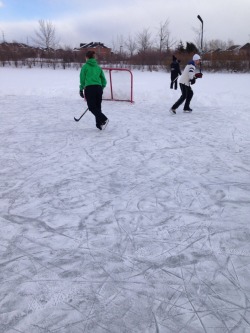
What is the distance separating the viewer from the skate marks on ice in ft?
5.35

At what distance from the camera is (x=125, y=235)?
2.33m

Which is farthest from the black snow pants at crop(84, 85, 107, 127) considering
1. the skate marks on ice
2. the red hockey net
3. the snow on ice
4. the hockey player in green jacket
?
the red hockey net

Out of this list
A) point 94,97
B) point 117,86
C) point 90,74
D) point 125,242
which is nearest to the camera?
point 125,242

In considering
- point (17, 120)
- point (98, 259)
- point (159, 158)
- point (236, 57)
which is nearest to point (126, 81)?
point (17, 120)

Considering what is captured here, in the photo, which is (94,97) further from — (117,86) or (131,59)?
(131,59)

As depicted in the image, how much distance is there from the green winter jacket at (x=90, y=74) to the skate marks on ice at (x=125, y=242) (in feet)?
5.39

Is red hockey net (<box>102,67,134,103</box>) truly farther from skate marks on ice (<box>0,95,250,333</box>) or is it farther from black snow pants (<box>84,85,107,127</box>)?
skate marks on ice (<box>0,95,250,333</box>)

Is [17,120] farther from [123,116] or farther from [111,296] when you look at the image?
[111,296]

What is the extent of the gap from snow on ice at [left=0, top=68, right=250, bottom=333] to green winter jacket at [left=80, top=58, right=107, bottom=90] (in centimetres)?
105

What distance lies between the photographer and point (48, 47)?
1468 inches

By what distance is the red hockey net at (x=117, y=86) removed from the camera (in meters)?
10.0

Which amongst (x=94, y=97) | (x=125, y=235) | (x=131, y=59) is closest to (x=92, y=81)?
(x=94, y=97)

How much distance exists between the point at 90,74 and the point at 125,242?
376 centimetres

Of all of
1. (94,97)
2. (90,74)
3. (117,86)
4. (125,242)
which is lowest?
(125,242)
